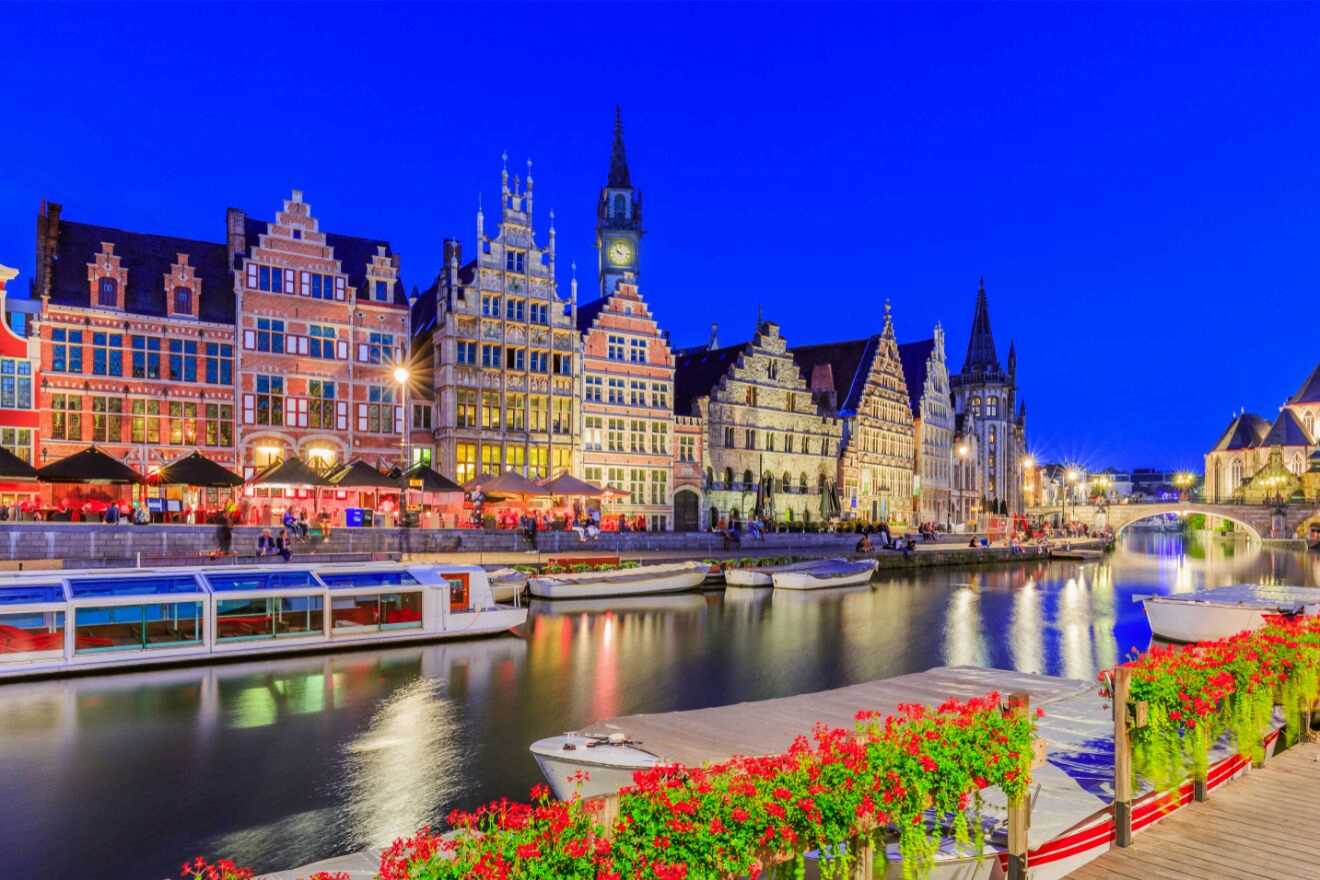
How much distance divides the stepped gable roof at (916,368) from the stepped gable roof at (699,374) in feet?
78.2

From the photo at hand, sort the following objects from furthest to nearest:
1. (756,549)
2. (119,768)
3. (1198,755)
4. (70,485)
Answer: (756,549), (70,485), (119,768), (1198,755)

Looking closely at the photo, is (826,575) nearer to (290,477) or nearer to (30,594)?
(290,477)

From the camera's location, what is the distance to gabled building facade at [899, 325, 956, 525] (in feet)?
269

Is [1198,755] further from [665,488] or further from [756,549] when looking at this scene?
[665,488]

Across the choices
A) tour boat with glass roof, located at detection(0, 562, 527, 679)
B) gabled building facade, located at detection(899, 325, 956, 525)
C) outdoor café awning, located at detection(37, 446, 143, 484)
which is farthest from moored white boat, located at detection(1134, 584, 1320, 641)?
gabled building facade, located at detection(899, 325, 956, 525)

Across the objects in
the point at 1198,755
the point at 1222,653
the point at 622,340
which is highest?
the point at 622,340

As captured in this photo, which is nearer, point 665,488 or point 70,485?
point 70,485

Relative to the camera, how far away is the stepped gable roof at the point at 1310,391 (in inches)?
5103

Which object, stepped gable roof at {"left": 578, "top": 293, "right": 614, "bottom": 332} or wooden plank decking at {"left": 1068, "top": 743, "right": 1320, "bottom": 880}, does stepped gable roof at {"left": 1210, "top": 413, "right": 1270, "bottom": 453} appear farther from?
wooden plank decking at {"left": 1068, "top": 743, "right": 1320, "bottom": 880}

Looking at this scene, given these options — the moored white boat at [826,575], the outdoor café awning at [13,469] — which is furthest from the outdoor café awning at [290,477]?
the moored white boat at [826,575]

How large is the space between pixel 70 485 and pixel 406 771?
31589mm

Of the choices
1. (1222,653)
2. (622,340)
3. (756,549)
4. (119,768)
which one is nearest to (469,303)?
(622,340)

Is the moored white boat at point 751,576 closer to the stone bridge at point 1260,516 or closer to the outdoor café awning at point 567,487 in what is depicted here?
the outdoor café awning at point 567,487

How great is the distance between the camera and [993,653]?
26.3 meters
